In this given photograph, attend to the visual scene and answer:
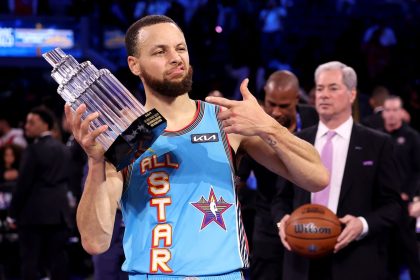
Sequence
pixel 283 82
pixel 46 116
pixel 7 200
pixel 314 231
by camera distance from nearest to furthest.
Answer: pixel 314 231, pixel 283 82, pixel 46 116, pixel 7 200

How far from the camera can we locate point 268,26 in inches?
643

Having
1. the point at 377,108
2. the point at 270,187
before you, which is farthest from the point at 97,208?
the point at 377,108

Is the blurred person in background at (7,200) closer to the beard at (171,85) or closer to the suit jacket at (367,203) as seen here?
the suit jacket at (367,203)

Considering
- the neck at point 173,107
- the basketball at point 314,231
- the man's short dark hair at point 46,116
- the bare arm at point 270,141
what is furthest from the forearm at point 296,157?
the man's short dark hair at point 46,116

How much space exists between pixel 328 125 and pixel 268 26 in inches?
429

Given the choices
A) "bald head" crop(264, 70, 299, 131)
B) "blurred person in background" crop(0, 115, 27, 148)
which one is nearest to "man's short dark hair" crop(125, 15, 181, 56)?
"bald head" crop(264, 70, 299, 131)

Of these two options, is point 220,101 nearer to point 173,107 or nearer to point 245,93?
point 245,93

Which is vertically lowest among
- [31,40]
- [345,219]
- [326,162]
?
[345,219]

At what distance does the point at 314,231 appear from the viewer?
17.1 feet

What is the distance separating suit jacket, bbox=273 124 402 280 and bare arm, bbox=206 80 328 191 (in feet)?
6.38

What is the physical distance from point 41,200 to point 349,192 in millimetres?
4504

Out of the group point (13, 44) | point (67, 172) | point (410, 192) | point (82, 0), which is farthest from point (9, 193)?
point (82, 0)

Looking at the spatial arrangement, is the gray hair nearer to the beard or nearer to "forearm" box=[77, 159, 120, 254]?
the beard

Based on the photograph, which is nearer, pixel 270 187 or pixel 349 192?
pixel 349 192
